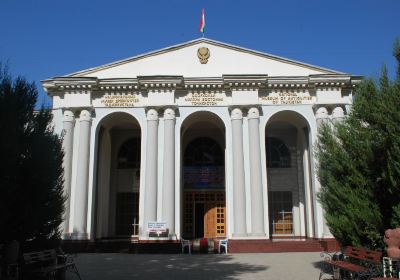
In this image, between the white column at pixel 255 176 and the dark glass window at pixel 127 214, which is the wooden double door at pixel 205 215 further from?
the white column at pixel 255 176

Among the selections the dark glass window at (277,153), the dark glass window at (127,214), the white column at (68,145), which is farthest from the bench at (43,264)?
the dark glass window at (277,153)

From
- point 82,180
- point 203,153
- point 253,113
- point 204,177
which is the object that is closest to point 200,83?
point 253,113

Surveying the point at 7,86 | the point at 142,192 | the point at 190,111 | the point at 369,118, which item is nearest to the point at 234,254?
the point at 142,192

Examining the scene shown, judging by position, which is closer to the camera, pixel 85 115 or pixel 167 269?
pixel 167 269

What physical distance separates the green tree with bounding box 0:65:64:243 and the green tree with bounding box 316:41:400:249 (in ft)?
24.2

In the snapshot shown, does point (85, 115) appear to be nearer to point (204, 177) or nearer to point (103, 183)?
point (103, 183)

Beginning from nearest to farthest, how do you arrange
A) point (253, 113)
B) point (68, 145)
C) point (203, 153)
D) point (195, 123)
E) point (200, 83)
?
point (68, 145) < point (253, 113) < point (200, 83) < point (195, 123) < point (203, 153)

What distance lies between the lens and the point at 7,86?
9625 mm

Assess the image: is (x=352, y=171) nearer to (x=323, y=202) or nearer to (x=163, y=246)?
(x=323, y=202)

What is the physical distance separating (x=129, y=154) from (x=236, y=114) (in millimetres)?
7796

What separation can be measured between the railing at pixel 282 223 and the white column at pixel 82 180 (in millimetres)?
10604

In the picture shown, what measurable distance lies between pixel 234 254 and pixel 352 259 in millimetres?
8621

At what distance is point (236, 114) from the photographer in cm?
2030

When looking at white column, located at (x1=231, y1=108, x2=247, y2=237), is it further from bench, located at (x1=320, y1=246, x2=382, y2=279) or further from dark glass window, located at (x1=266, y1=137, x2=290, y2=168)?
bench, located at (x1=320, y1=246, x2=382, y2=279)
